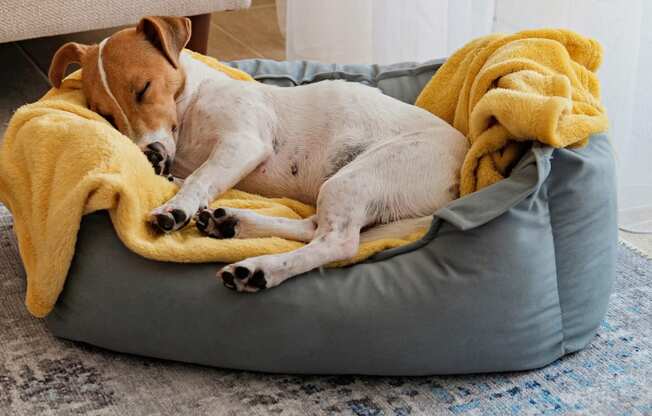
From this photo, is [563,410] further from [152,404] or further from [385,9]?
[385,9]

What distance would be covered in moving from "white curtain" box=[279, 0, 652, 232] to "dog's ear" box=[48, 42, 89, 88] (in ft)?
4.61

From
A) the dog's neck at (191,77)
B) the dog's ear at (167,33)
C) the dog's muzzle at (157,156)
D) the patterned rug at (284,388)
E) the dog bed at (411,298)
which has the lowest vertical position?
the patterned rug at (284,388)

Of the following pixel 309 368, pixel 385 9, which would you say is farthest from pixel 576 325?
pixel 385 9

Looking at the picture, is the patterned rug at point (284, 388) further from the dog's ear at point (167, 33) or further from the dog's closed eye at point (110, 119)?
the dog's ear at point (167, 33)

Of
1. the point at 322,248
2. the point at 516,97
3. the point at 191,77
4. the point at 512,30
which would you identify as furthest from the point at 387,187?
the point at 512,30

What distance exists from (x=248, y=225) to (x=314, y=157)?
0.34 metres

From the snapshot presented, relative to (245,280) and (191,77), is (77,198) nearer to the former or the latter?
(245,280)

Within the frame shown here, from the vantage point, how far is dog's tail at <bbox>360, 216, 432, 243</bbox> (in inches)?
93.6

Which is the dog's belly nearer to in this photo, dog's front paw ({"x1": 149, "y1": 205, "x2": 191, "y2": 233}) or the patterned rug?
dog's front paw ({"x1": 149, "y1": 205, "x2": 191, "y2": 233})

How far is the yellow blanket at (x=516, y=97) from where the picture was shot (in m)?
2.26

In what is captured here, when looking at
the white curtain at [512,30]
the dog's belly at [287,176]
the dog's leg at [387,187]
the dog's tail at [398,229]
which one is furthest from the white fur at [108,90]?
the white curtain at [512,30]

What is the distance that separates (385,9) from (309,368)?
79.2 inches

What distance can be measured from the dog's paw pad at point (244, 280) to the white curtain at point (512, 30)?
147cm

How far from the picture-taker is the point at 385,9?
149 inches
